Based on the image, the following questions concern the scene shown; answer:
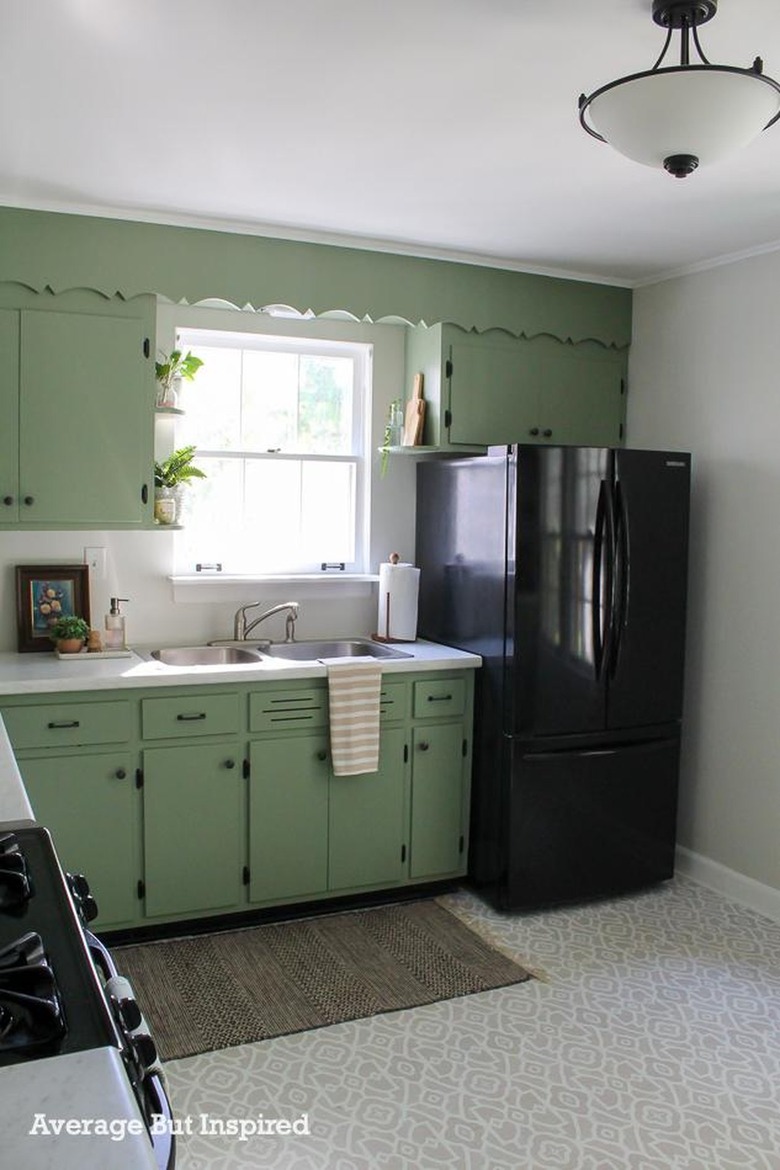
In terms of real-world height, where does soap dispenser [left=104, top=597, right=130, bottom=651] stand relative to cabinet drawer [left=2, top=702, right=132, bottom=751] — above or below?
above

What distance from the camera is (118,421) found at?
3.47 m

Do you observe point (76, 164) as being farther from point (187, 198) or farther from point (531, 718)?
point (531, 718)

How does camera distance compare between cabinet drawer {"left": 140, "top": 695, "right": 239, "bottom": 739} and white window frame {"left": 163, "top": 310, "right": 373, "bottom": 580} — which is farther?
white window frame {"left": 163, "top": 310, "right": 373, "bottom": 580}

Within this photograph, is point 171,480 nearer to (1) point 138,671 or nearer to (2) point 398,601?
(1) point 138,671

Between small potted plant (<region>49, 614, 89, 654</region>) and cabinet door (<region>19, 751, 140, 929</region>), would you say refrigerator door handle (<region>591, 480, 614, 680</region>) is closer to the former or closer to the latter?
cabinet door (<region>19, 751, 140, 929</region>)

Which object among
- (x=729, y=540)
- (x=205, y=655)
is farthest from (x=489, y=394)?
(x=205, y=655)

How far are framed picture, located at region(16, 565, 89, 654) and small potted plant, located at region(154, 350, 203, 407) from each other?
2.26 feet

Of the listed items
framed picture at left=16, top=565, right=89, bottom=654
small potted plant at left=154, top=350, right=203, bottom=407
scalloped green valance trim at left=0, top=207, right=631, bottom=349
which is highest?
scalloped green valance trim at left=0, top=207, right=631, bottom=349

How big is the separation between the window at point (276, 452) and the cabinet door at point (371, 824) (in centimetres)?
98

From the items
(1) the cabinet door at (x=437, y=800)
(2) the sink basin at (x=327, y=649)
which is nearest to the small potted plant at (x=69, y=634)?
(2) the sink basin at (x=327, y=649)

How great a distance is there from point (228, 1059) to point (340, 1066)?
299 mm

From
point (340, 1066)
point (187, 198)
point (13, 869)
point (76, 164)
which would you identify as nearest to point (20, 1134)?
point (13, 869)

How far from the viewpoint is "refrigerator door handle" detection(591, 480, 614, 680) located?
3598mm

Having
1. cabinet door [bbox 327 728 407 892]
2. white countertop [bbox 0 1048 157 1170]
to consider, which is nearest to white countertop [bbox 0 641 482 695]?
cabinet door [bbox 327 728 407 892]
